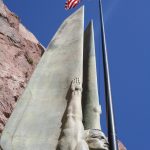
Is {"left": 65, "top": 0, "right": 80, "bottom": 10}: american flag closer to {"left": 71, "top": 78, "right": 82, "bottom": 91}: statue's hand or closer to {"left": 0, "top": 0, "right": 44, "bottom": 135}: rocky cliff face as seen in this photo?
{"left": 0, "top": 0, "right": 44, "bottom": 135}: rocky cliff face

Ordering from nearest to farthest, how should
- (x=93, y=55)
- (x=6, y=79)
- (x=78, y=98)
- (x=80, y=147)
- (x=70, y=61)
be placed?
(x=80, y=147) < (x=78, y=98) < (x=70, y=61) < (x=93, y=55) < (x=6, y=79)

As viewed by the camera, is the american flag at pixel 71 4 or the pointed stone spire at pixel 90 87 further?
the american flag at pixel 71 4

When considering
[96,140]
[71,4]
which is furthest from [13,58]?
[96,140]

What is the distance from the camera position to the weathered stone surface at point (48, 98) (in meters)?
7.93

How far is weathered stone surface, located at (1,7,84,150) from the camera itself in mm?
7930

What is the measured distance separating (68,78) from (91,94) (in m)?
0.83

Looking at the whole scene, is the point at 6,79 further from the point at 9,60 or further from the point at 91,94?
the point at 91,94

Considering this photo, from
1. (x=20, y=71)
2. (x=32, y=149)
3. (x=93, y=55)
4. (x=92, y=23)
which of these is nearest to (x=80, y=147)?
(x=32, y=149)

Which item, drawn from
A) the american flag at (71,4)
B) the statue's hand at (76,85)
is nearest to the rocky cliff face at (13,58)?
the american flag at (71,4)

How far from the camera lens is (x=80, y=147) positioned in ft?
25.4

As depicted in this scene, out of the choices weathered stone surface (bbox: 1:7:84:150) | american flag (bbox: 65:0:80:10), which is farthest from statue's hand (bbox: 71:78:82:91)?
american flag (bbox: 65:0:80:10)

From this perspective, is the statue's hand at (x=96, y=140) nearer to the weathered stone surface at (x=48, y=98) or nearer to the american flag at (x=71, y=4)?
the weathered stone surface at (x=48, y=98)

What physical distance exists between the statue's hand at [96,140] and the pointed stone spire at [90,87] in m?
0.93

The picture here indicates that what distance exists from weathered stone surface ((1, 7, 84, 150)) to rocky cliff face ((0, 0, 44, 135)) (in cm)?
199
